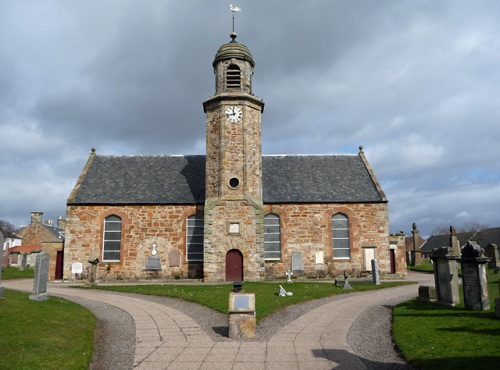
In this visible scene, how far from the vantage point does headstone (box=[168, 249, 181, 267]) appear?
2709 cm

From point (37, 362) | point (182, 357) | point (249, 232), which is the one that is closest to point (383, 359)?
point (182, 357)

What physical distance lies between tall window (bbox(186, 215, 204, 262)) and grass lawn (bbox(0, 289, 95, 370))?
14.2m

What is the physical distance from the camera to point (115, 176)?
30.3 metres

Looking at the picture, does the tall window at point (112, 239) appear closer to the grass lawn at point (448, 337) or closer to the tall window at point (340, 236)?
the tall window at point (340, 236)

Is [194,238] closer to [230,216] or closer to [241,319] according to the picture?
[230,216]

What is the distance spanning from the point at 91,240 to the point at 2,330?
19105mm

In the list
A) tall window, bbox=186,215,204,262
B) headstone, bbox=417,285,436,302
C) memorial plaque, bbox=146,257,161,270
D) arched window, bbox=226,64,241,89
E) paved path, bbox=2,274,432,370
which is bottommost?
paved path, bbox=2,274,432,370

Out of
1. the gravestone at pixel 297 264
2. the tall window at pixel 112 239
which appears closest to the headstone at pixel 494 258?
the gravestone at pixel 297 264

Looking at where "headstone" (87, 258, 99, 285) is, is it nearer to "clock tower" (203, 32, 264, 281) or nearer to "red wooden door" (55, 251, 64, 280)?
"red wooden door" (55, 251, 64, 280)

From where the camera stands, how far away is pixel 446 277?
13.7m

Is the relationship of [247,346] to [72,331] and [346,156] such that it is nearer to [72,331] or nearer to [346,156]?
[72,331]

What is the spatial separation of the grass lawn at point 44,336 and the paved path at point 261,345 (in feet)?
3.74

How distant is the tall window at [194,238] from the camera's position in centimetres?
2734

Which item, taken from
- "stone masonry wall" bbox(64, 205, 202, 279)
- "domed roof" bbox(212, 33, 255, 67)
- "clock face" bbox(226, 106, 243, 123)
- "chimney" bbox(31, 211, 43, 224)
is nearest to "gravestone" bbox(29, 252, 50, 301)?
"stone masonry wall" bbox(64, 205, 202, 279)
